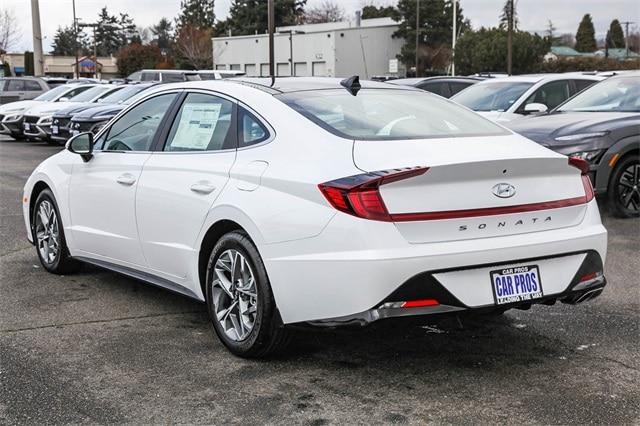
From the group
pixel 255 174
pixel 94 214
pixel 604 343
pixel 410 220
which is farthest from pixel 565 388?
pixel 94 214

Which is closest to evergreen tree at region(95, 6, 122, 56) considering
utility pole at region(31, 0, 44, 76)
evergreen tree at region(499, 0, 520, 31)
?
evergreen tree at region(499, 0, 520, 31)

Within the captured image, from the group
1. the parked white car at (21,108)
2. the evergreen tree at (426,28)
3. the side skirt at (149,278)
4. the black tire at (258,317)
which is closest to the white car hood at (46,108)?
the parked white car at (21,108)

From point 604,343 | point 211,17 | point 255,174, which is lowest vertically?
point 604,343

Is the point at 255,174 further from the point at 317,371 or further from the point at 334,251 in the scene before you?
the point at 317,371

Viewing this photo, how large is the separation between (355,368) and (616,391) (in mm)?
1314

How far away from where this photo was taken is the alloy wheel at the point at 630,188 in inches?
358

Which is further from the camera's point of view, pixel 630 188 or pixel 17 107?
pixel 17 107

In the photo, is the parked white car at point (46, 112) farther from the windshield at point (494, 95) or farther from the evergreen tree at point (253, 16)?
the evergreen tree at point (253, 16)

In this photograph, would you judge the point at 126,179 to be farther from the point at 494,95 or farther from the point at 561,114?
the point at 494,95

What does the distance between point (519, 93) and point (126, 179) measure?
28.1ft

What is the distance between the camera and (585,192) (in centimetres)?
450

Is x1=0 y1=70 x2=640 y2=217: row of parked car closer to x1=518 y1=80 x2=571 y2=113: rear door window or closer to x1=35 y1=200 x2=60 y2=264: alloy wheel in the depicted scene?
x1=518 y1=80 x2=571 y2=113: rear door window

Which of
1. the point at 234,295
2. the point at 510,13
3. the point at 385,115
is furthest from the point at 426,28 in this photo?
the point at 234,295

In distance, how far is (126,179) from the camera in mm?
5469
